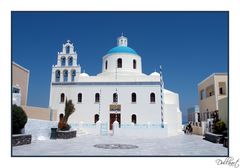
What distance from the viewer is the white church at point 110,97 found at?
16297 millimetres

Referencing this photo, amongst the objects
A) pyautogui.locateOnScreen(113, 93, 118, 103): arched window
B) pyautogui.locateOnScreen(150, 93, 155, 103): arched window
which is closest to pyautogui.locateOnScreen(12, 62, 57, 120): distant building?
pyautogui.locateOnScreen(113, 93, 118, 103): arched window

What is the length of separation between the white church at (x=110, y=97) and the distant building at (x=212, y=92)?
6.92ft

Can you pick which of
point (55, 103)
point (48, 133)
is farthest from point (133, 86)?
point (48, 133)

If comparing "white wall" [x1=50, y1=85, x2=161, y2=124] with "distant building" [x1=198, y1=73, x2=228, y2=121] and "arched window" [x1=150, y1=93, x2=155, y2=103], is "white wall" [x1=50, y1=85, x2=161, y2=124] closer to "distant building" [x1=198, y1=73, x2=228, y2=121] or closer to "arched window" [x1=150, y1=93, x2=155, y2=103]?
"arched window" [x1=150, y1=93, x2=155, y2=103]

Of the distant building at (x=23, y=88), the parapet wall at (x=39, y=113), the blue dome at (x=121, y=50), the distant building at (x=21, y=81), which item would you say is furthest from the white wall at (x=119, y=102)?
the distant building at (x=21, y=81)

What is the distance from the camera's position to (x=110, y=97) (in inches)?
655

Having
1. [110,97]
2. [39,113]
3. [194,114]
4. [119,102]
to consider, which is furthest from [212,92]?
[39,113]

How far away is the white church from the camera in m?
16.3
